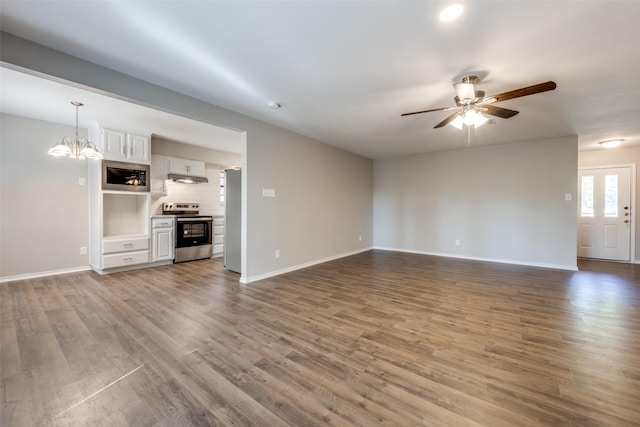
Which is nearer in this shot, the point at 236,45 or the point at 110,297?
the point at 236,45

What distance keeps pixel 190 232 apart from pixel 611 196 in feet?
29.9

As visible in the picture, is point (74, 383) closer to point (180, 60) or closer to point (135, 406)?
point (135, 406)

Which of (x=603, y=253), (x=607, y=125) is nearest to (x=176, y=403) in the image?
(x=607, y=125)

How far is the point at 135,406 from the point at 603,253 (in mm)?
8522

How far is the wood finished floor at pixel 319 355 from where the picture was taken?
1.50 meters

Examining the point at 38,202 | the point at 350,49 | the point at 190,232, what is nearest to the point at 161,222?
the point at 190,232

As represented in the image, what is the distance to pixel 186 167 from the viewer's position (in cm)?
580

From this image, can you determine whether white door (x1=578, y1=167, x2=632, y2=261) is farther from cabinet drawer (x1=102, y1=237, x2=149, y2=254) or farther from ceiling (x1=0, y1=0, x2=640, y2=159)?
cabinet drawer (x1=102, y1=237, x2=149, y2=254)

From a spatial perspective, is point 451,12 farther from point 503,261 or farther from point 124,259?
point 124,259

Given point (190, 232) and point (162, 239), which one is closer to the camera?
point (162, 239)

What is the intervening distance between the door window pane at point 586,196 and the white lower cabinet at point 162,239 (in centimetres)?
905

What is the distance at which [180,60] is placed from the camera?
242 cm

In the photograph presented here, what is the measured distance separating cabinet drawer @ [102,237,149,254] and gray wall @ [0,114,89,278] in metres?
0.70

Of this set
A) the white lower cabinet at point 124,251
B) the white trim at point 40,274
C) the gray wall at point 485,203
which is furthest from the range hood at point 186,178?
the gray wall at point 485,203
